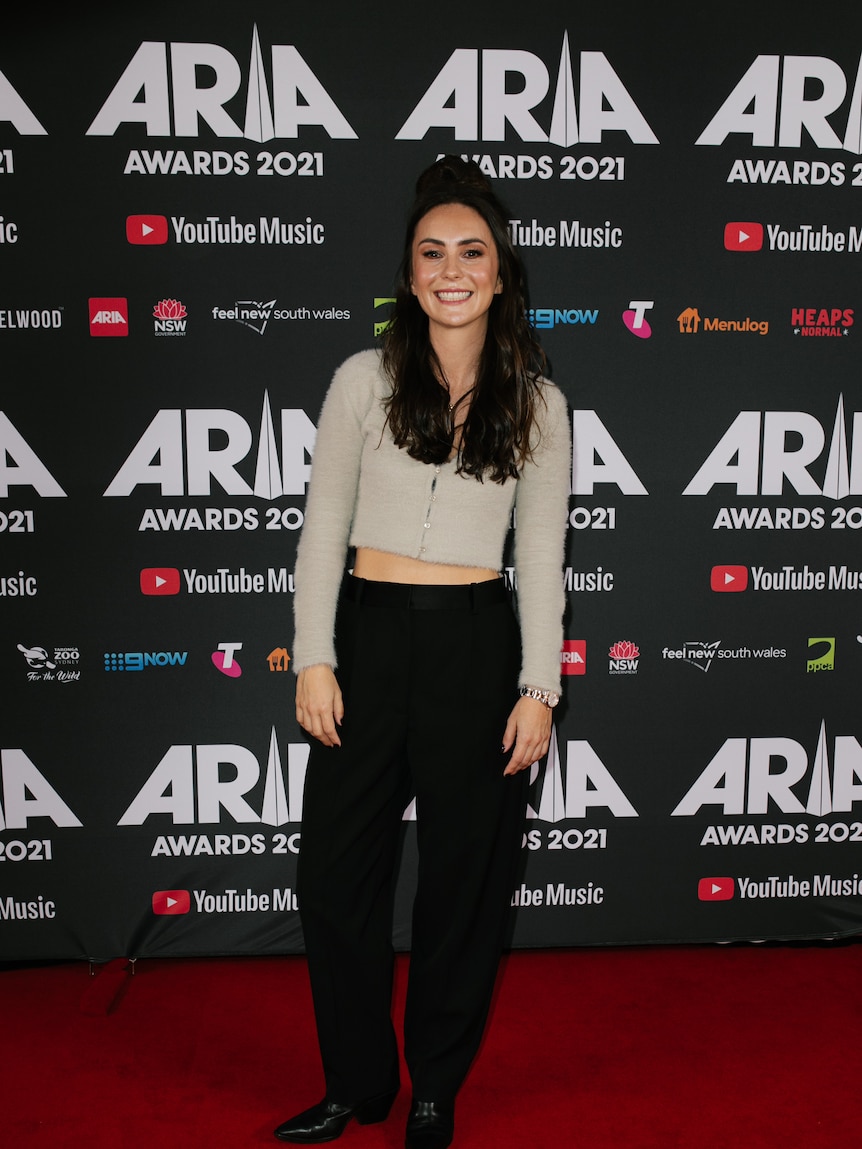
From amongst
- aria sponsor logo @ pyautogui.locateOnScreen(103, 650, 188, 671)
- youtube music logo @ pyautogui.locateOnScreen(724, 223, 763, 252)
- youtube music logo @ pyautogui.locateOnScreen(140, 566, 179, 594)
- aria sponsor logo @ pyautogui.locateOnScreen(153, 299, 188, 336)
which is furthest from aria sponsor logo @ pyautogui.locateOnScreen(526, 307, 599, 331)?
aria sponsor logo @ pyautogui.locateOnScreen(103, 650, 188, 671)

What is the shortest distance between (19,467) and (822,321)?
208cm

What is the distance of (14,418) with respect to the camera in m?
2.35

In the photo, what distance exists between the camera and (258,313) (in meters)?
2.34

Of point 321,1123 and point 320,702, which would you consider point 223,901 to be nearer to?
point 321,1123

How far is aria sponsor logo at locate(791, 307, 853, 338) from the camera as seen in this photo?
8.00ft

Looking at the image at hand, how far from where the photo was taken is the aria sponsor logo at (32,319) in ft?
7.57

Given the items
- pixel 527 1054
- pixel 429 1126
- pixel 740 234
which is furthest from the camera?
pixel 740 234

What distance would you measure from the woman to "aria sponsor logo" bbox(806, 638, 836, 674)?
1095 millimetres

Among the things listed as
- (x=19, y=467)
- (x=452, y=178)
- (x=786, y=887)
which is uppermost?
(x=452, y=178)

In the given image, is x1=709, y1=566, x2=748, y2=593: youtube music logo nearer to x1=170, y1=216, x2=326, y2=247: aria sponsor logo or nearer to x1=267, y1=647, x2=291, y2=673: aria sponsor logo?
x1=267, y1=647, x2=291, y2=673: aria sponsor logo

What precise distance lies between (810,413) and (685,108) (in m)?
0.83

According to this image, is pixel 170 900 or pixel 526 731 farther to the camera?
pixel 170 900

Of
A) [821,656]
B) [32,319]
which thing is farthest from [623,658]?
[32,319]

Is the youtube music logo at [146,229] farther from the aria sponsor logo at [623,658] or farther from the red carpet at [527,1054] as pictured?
the red carpet at [527,1054]
